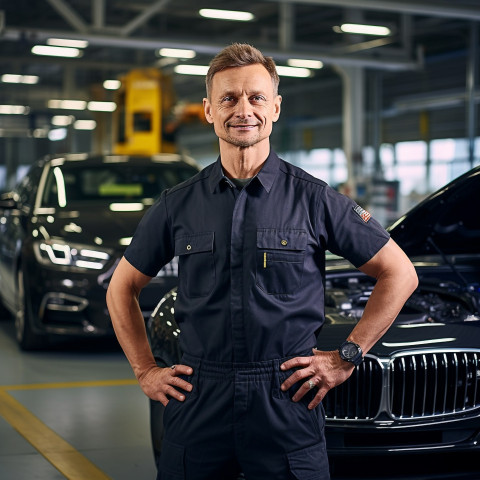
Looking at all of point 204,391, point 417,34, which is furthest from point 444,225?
point 417,34

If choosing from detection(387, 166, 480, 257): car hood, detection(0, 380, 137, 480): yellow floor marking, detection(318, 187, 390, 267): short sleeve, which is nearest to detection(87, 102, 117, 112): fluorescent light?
detection(0, 380, 137, 480): yellow floor marking

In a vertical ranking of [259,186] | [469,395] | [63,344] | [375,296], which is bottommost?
[63,344]

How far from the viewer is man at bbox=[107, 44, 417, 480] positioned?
2.29m

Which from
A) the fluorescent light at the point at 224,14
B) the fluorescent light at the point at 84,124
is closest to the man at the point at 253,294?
the fluorescent light at the point at 224,14

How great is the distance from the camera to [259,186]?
93.6 inches

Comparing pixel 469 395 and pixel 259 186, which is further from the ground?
pixel 259 186

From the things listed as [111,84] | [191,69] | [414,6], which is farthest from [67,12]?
[111,84]

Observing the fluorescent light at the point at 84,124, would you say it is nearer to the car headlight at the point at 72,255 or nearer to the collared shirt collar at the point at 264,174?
the car headlight at the point at 72,255

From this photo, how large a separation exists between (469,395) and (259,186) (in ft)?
5.23

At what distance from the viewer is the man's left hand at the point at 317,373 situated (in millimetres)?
2289

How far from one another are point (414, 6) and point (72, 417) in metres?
10.7

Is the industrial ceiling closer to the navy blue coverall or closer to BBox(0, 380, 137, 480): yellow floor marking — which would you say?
BBox(0, 380, 137, 480): yellow floor marking

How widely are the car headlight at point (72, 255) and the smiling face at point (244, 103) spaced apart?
189 inches

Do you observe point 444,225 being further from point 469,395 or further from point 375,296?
point 375,296
